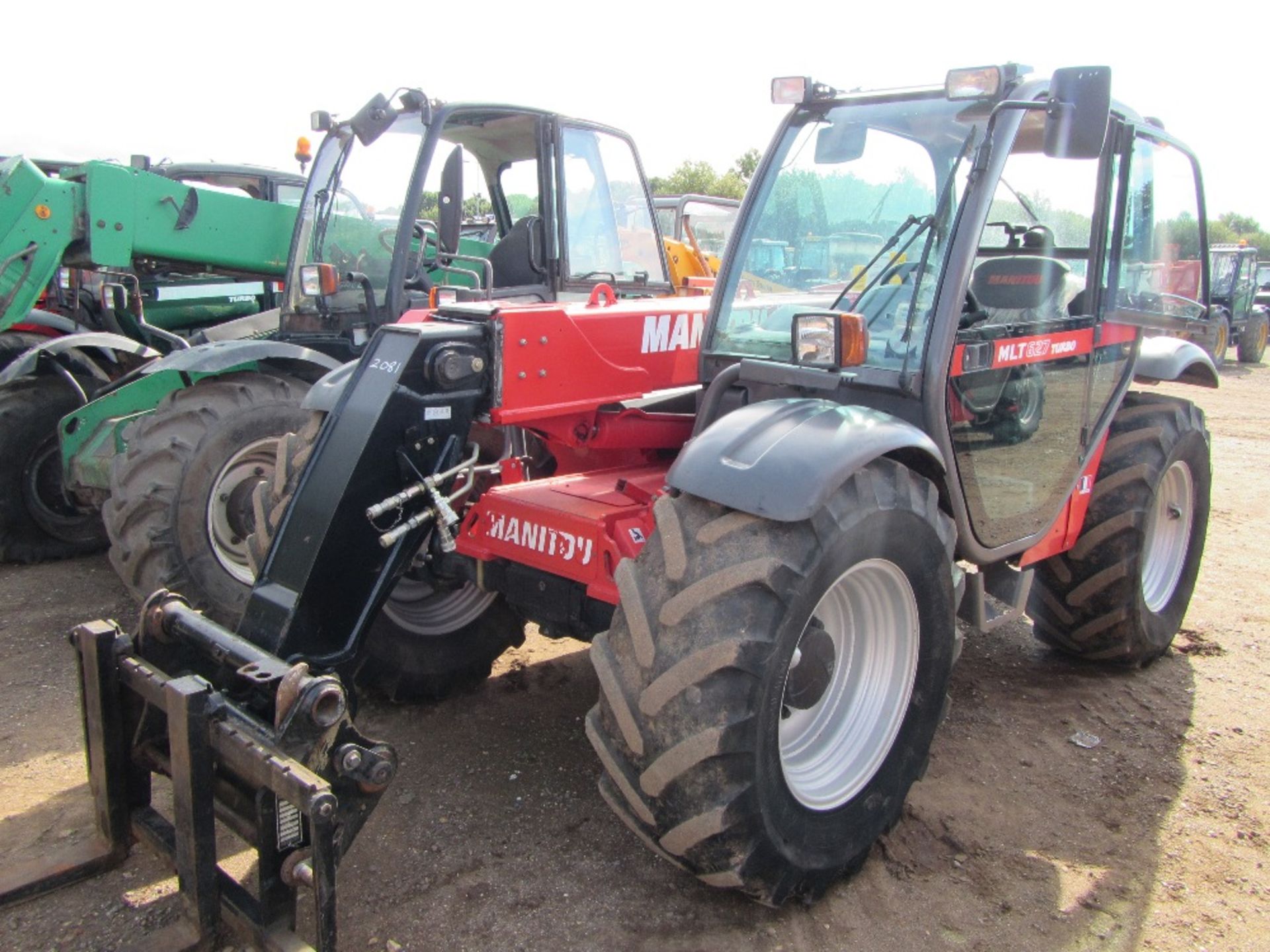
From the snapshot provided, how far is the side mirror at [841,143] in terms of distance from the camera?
340cm

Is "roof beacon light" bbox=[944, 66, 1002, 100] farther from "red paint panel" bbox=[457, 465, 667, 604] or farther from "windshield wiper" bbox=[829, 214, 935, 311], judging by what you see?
"red paint panel" bbox=[457, 465, 667, 604]

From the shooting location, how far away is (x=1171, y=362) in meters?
4.19

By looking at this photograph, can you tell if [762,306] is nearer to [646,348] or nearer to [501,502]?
[646,348]

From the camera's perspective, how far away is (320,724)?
2.23m

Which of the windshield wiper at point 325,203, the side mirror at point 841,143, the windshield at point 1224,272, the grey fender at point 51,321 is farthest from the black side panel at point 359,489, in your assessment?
the windshield at point 1224,272

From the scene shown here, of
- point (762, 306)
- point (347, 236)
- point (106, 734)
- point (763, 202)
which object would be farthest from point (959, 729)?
point (347, 236)

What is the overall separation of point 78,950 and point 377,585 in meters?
1.15

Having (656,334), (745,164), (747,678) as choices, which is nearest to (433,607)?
(656,334)

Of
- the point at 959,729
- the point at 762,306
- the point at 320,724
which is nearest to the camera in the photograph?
the point at 320,724

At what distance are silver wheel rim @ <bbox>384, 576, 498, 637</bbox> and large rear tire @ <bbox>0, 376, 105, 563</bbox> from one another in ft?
10.4

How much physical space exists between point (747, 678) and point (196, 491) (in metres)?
3.13

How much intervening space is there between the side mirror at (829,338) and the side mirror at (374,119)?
3.18 m

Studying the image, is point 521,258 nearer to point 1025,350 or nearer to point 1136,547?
point 1025,350

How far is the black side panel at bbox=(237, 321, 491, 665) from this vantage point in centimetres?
268
